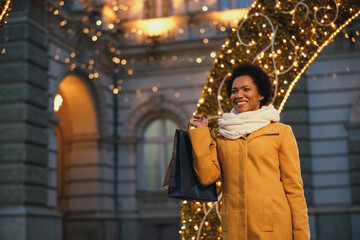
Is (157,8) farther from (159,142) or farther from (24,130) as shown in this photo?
(24,130)

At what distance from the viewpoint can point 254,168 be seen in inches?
126

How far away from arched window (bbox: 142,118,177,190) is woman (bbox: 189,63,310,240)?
10806mm

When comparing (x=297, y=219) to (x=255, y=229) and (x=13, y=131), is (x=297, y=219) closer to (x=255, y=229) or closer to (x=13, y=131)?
(x=255, y=229)

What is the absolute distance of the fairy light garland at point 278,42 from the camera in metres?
4.80

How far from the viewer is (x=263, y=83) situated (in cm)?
339

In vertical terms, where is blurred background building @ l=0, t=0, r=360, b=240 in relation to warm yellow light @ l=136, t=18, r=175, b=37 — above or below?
below

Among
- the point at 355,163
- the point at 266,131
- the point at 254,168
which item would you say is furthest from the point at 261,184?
the point at 355,163

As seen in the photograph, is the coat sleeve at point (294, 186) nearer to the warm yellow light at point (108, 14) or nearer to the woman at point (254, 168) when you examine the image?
the woman at point (254, 168)

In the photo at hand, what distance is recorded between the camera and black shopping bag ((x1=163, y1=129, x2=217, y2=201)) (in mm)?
3531

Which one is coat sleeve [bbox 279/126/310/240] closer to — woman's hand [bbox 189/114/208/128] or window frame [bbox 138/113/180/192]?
woman's hand [bbox 189/114/208/128]

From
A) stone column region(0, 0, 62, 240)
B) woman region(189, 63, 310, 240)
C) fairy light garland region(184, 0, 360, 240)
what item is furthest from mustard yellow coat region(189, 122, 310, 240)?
stone column region(0, 0, 62, 240)

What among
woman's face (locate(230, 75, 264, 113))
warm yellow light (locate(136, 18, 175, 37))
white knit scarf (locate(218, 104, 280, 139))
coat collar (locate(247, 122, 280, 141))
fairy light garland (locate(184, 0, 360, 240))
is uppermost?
warm yellow light (locate(136, 18, 175, 37))

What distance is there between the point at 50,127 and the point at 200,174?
7.96 metres

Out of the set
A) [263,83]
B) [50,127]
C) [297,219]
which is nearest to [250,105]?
[263,83]
